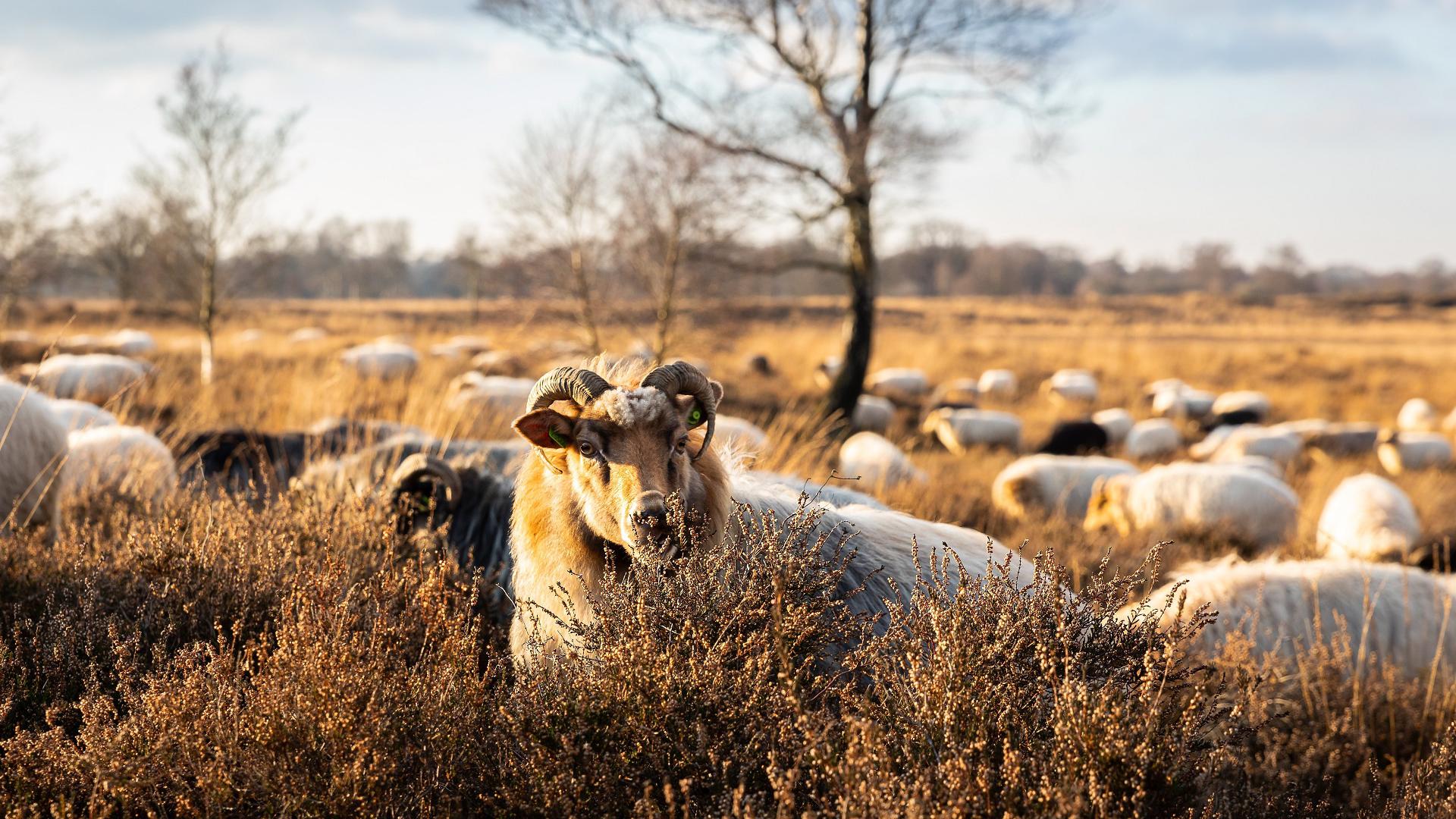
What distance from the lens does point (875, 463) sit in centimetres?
1124

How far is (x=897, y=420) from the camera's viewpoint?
20.7 meters

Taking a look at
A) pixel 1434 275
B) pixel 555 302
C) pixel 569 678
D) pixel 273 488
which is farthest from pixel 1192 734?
pixel 1434 275

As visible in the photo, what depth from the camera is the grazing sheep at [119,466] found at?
249 inches

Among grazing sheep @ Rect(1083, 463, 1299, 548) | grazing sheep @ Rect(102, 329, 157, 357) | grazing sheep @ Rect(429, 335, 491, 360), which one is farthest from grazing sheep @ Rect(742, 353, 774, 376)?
grazing sheep @ Rect(1083, 463, 1299, 548)

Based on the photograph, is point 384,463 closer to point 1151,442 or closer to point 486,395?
point 486,395

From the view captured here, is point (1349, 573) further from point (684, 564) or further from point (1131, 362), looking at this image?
point (1131, 362)

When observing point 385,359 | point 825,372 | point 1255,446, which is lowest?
point 1255,446

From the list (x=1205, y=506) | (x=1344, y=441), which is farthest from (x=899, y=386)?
(x=1205, y=506)

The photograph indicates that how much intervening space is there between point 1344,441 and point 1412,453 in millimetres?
1409

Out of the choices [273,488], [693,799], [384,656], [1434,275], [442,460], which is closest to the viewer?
[693,799]

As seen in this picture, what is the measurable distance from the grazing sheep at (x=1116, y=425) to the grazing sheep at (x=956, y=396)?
10.2 ft

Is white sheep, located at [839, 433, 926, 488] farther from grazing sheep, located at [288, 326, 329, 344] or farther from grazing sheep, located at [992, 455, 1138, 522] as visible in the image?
grazing sheep, located at [288, 326, 329, 344]

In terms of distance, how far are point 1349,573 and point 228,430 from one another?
852cm

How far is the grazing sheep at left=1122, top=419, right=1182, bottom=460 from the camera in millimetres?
16828
